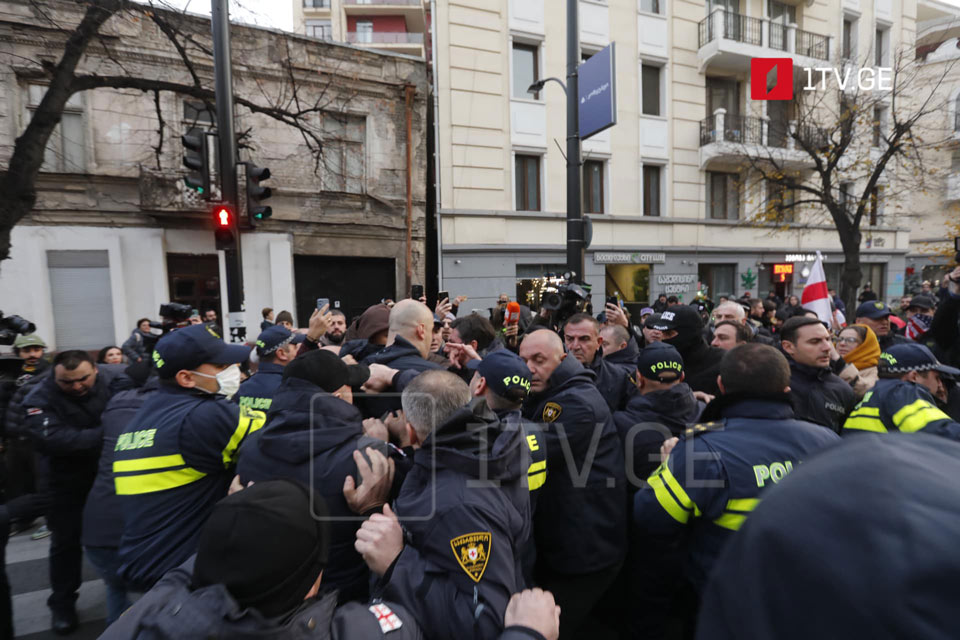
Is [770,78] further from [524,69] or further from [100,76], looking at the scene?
[100,76]

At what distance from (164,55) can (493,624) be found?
15.3 m

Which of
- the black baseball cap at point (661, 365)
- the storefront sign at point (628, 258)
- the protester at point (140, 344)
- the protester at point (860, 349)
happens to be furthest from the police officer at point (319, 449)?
the storefront sign at point (628, 258)

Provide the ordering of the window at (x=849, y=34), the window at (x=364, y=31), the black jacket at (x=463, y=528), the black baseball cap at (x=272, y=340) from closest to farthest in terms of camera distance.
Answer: the black jacket at (x=463, y=528)
the black baseball cap at (x=272, y=340)
the window at (x=849, y=34)
the window at (x=364, y=31)

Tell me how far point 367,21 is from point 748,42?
80.5 feet

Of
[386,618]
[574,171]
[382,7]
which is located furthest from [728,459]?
[382,7]

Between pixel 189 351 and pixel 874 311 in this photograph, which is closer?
pixel 189 351

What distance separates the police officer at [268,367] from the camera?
11.5ft

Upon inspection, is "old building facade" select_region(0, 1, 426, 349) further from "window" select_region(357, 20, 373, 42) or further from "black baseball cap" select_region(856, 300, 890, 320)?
"window" select_region(357, 20, 373, 42)

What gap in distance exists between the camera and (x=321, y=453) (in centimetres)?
201

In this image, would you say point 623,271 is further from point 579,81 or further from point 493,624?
point 493,624

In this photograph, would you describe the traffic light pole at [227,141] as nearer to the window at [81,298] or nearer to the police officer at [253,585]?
the police officer at [253,585]

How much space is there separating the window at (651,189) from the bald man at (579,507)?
50.8 feet

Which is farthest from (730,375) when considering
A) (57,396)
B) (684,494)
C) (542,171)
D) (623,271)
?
(623,271)

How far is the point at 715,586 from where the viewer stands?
584 mm
